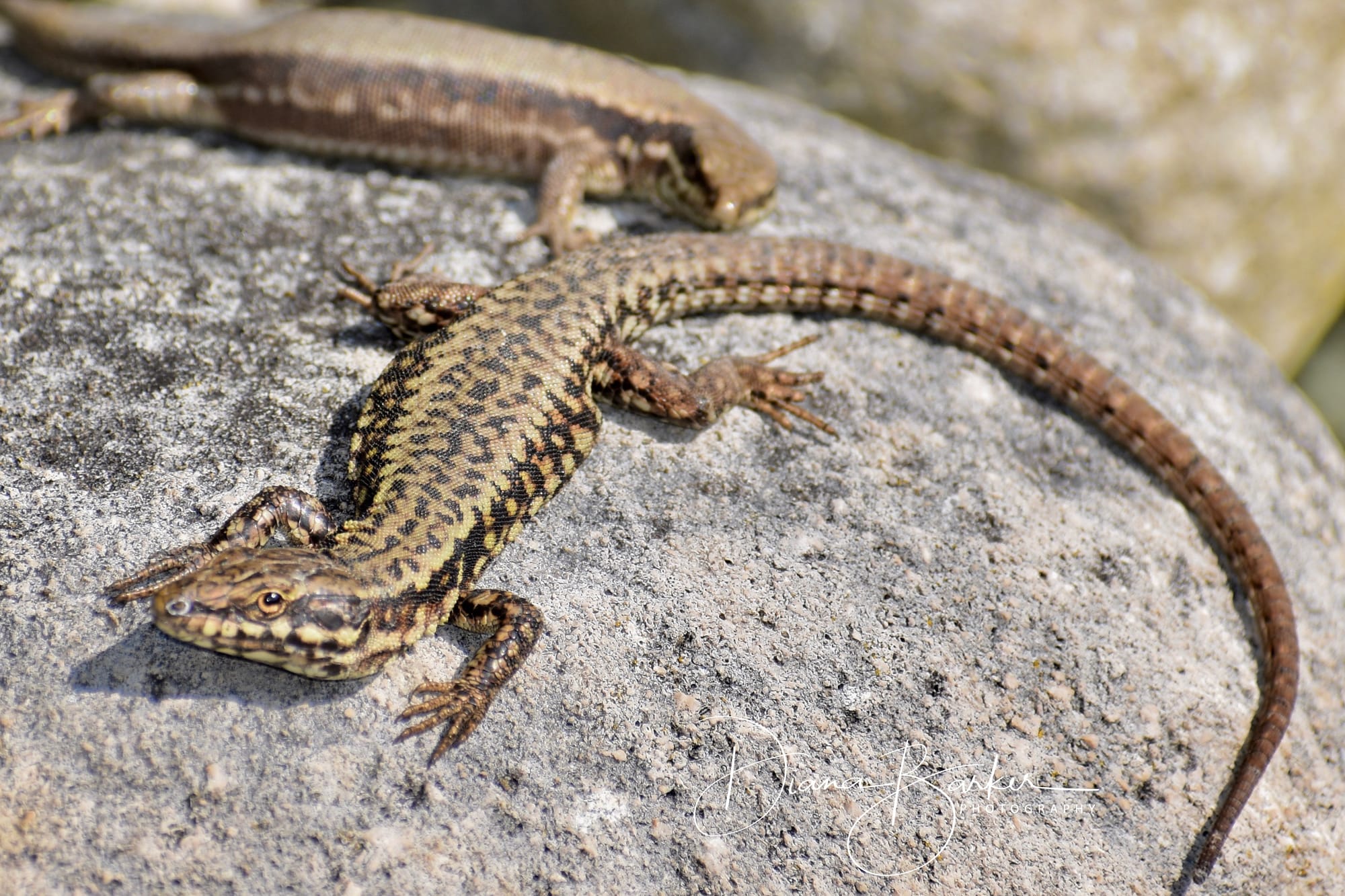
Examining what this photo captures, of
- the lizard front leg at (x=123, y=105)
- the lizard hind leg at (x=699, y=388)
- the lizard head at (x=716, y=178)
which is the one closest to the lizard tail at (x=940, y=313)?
the lizard hind leg at (x=699, y=388)

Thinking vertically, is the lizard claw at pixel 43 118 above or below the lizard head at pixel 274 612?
below

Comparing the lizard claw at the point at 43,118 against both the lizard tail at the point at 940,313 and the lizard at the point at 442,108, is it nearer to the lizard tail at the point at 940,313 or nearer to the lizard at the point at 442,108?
the lizard at the point at 442,108

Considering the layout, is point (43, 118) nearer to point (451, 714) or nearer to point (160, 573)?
point (160, 573)

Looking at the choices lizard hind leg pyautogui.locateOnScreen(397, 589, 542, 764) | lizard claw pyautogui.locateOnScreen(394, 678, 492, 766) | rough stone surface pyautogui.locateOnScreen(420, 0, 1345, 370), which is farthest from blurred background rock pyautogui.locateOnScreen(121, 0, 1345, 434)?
lizard claw pyautogui.locateOnScreen(394, 678, 492, 766)

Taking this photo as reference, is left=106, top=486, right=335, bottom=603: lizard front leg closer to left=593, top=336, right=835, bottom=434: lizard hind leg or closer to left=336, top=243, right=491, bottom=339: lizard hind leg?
left=336, top=243, right=491, bottom=339: lizard hind leg

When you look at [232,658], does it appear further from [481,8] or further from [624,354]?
[481,8]

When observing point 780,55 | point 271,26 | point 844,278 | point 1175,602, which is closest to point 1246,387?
point 1175,602

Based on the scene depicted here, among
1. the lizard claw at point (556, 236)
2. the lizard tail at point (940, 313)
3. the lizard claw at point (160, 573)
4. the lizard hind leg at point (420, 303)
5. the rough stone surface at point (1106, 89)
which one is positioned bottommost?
the lizard claw at point (160, 573)

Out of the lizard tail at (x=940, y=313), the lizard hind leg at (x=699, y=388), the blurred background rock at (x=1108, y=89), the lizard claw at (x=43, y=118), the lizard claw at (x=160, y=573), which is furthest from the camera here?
the blurred background rock at (x=1108, y=89)
